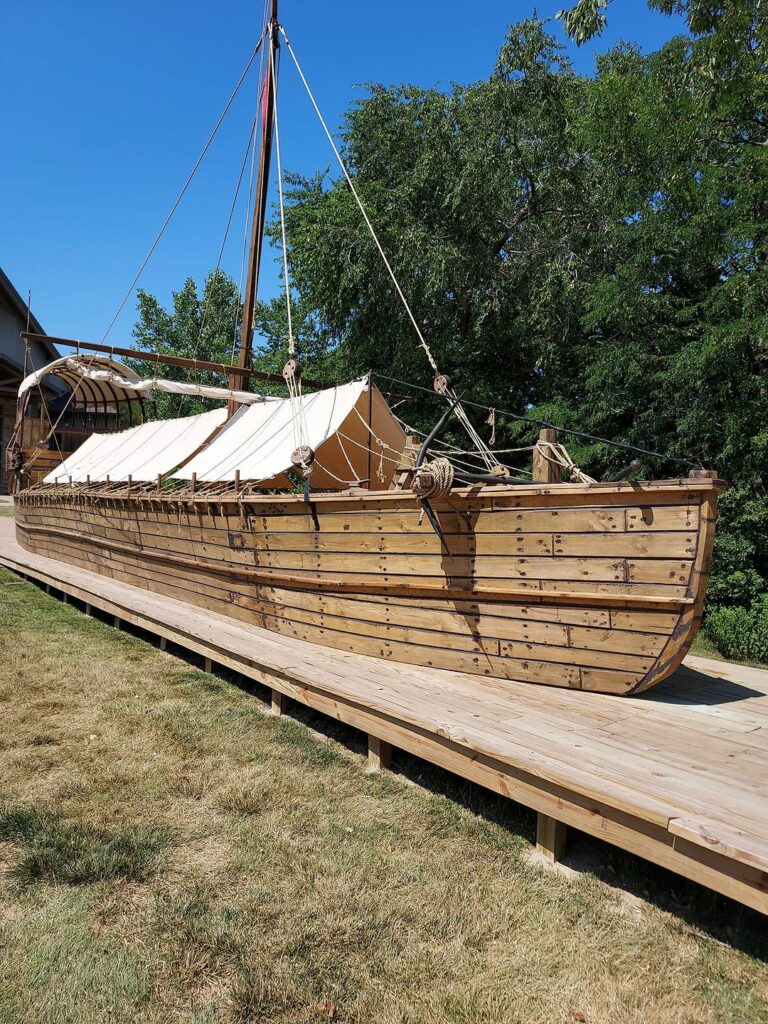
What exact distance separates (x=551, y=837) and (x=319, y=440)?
4.42 meters

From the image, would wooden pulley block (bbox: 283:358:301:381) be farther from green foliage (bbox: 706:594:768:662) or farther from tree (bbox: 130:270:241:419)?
tree (bbox: 130:270:241:419)

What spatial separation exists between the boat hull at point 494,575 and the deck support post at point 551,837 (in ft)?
4.16

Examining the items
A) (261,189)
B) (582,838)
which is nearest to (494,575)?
(582,838)

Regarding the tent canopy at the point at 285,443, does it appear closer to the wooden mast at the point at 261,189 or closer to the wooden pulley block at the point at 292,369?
the wooden pulley block at the point at 292,369

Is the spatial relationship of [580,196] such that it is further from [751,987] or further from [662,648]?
[751,987]

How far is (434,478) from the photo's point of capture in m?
4.42

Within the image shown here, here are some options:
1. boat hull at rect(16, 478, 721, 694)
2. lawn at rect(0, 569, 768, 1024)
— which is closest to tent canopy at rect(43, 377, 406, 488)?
boat hull at rect(16, 478, 721, 694)

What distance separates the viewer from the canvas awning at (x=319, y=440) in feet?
22.4

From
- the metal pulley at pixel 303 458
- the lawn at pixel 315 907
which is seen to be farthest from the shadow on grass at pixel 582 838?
A: the metal pulley at pixel 303 458

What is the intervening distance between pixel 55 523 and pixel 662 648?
10.7 meters

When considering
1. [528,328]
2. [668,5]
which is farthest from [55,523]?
[668,5]

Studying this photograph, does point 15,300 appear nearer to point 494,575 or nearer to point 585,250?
point 585,250

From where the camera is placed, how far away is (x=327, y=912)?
9.45 feet

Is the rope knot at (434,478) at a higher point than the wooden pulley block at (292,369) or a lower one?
lower
